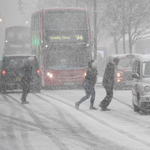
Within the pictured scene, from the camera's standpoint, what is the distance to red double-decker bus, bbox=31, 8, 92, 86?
22.0m

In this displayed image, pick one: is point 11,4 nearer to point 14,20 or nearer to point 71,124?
point 14,20

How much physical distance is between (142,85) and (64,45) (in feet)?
36.9

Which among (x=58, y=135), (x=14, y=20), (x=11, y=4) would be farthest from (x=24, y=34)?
(x=11, y=4)

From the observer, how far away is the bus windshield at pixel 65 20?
21.9 metres

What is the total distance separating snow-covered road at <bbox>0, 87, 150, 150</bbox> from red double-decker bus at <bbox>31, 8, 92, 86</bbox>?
27.8 feet

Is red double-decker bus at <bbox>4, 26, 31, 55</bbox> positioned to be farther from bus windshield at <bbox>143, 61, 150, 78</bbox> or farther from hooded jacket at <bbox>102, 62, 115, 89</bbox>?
bus windshield at <bbox>143, 61, 150, 78</bbox>

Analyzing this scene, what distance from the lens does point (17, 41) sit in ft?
116

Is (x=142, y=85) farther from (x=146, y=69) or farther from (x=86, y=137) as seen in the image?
(x=86, y=137)

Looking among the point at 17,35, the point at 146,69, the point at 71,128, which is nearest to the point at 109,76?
the point at 146,69

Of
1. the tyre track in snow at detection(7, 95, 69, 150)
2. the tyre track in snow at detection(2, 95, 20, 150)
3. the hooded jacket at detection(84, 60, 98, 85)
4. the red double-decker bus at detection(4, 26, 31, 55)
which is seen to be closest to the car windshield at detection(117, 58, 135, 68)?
the hooded jacket at detection(84, 60, 98, 85)

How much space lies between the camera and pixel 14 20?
115312 millimetres

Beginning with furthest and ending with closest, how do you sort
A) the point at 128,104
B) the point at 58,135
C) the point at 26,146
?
the point at 128,104 → the point at 58,135 → the point at 26,146

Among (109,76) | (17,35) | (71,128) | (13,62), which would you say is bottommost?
(71,128)

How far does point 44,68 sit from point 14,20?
95.4m
